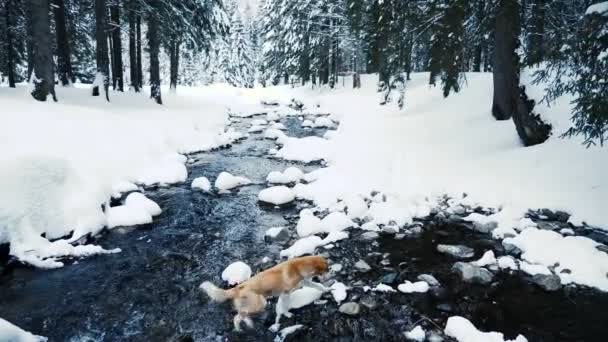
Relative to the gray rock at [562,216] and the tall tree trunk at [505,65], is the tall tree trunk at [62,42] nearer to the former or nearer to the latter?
the tall tree trunk at [505,65]

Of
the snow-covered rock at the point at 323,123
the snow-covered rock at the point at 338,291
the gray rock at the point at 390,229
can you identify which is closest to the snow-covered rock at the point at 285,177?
the gray rock at the point at 390,229

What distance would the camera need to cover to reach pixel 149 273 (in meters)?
5.48

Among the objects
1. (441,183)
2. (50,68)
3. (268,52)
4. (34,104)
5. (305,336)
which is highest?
(268,52)

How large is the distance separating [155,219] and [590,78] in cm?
747

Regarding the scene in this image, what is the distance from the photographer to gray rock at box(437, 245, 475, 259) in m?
5.83

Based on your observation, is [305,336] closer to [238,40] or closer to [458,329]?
[458,329]

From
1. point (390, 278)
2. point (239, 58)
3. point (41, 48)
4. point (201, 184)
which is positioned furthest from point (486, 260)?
point (239, 58)

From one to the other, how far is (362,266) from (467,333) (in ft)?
5.80

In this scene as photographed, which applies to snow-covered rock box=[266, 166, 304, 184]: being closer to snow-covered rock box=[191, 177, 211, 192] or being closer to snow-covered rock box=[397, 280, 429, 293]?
snow-covered rock box=[191, 177, 211, 192]

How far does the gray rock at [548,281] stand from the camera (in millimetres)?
4918

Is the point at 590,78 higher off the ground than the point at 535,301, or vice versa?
the point at 590,78

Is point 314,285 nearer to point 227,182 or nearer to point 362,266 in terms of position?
point 362,266

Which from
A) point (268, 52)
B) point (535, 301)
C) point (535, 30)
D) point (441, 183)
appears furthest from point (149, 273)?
point (268, 52)

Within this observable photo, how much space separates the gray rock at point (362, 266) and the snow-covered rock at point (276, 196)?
10.1 ft
